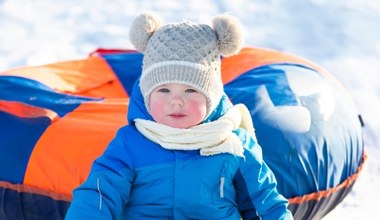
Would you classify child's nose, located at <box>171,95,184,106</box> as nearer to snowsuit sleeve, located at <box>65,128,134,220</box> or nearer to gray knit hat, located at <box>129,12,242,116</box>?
gray knit hat, located at <box>129,12,242,116</box>

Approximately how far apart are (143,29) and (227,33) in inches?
8.8

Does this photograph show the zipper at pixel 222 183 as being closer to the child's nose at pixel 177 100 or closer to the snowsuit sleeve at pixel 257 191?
the snowsuit sleeve at pixel 257 191

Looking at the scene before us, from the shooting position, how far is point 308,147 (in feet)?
7.56

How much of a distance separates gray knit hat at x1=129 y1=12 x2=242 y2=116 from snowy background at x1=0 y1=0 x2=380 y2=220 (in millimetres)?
1973

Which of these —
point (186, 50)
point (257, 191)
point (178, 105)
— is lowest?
point (257, 191)

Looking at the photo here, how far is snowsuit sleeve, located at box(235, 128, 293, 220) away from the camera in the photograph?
181cm

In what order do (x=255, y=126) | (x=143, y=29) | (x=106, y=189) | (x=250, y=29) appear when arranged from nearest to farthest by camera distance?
(x=106, y=189), (x=143, y=29), (x=255, y=126), (x=250, y=29)

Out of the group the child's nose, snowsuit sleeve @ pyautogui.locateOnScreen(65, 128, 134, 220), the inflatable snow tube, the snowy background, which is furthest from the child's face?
the snowy background

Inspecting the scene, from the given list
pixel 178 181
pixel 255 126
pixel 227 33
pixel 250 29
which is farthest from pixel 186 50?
pixel 250 29

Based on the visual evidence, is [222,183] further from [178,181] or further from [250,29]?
[250,29]

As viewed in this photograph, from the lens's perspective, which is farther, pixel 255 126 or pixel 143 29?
pixel 255 126

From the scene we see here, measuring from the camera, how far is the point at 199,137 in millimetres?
1807

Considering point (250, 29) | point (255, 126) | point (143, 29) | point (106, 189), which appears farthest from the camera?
point (250, 29)

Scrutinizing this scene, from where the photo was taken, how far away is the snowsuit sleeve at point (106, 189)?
5.62 feet
